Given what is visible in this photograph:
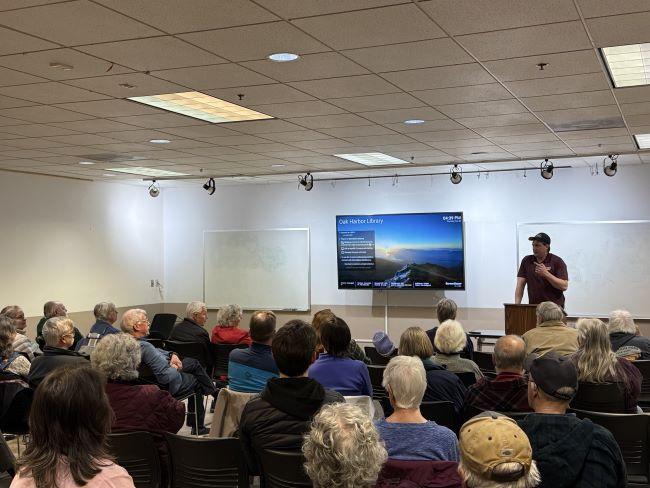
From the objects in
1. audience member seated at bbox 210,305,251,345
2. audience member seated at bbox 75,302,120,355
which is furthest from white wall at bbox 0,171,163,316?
audience member seated at bbox 210,305,251,345

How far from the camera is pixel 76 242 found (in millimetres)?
11891

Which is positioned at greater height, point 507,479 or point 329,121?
point 329,121

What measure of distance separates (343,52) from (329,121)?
2.35 meters

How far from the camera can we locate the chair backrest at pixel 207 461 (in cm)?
347

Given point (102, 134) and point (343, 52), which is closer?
point (343, 52)

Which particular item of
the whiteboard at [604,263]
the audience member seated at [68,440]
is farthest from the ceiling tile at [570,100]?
the whiteboard at [604,263]

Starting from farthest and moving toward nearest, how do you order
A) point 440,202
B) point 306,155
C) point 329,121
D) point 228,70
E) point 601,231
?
point 440,202 → point 601,231 → point 306,155 → point 329,121 → point 228,70

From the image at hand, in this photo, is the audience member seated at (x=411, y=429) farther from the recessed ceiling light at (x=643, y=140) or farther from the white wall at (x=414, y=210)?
the white wall at (x=414, y=210)

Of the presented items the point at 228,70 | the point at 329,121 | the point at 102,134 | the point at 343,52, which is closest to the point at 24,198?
the point at 102,134

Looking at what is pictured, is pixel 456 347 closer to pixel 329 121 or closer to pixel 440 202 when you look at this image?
pixel 329 121

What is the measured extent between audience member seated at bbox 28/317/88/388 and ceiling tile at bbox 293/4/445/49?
261cm

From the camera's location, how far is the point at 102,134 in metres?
7.48

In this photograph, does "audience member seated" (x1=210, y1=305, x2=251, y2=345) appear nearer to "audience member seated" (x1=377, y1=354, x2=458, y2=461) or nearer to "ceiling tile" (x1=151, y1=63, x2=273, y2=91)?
"ceiling tile" (x1=151, y1=63, x2=273, y2=91)

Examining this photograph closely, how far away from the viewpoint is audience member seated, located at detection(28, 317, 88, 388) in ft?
16.4
